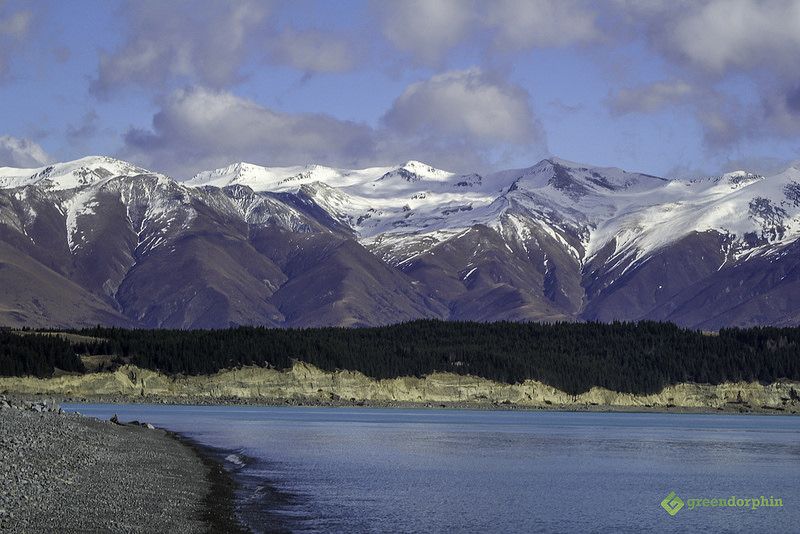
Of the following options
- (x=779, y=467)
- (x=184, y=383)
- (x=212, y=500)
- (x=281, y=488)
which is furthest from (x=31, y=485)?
(x=184, y=383)

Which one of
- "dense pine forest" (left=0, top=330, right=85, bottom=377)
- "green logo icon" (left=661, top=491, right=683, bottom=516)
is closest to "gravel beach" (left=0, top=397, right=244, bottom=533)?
"green logo icon" (left=661, top=491, right=683, bottom=516)

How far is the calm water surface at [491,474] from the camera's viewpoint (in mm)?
61469

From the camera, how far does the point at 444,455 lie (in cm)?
9975

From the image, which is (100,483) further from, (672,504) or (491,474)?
(491,474)

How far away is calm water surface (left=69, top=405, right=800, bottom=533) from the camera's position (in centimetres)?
6147

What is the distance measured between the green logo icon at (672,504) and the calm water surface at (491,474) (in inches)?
21.3

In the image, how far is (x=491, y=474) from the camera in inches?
3329

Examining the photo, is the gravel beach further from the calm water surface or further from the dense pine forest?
the dense pine forest

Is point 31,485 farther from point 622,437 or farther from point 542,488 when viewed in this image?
point 622,437

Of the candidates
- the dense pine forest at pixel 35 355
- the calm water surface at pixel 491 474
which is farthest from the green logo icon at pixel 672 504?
the dense pine forest at pixel 35 355

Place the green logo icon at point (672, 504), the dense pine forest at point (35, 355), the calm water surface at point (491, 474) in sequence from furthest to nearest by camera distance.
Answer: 1. the dense pine forest at point (35, 355)
2. the green logo icon at point (672, 504)
3. the calm water surface at point (491, 474)

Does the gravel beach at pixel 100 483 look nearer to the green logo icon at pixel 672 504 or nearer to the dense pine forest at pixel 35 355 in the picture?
the green logo icon at pixel 672 504

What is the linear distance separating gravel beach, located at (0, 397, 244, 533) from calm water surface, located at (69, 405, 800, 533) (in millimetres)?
2597

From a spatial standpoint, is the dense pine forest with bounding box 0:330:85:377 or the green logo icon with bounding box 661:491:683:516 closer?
the green logo icon with bounding box 661:491:683:516
